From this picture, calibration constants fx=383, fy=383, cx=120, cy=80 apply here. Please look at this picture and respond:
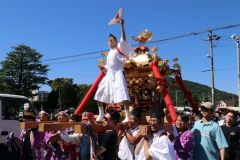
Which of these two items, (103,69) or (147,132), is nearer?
(147,132)

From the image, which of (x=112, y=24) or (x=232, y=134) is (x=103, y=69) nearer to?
(x=112, y=24)

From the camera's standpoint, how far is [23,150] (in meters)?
6.68

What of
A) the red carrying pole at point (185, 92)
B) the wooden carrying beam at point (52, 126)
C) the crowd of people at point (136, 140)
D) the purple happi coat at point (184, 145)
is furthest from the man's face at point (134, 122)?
the red carrying pole at point (185, 92)

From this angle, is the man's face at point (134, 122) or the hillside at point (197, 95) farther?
the hillside at point (197, 95)

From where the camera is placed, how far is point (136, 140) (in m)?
4.84

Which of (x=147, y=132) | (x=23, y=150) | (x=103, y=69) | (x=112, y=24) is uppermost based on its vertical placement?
(x=112, y=24)

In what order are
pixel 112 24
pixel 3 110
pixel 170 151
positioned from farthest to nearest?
pixel 3 110 < pixel 112 24 < pixel 170 151

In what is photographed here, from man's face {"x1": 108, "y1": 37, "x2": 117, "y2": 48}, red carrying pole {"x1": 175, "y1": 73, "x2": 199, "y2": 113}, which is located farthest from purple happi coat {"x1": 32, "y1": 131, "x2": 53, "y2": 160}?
red carrying pole {"x1": 175, "y1": 73, "x2": 199, "y2": 113}

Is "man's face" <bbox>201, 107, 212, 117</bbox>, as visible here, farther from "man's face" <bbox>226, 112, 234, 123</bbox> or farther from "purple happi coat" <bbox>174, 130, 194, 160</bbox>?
"man's face" <bbox>226, 112, 234, 123</bbox>

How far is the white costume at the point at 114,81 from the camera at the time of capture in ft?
23.3

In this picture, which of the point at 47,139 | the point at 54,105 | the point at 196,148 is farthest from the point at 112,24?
the point at 54,105

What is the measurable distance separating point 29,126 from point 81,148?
882mm

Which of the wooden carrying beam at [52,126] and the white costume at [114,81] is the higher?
the white costume at [114,81]

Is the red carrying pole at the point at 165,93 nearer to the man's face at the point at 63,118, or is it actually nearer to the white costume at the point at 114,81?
the white costume at the point at 114,81
